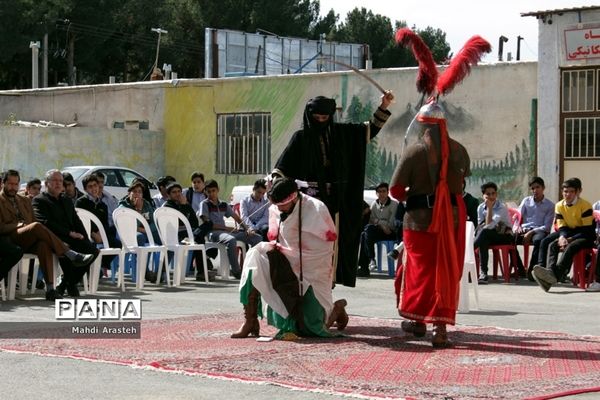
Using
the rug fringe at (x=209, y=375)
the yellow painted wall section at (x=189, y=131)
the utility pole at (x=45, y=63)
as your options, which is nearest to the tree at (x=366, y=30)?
the utility pole at (x=45, y=63)

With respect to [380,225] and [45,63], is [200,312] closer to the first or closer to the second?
[380,225]

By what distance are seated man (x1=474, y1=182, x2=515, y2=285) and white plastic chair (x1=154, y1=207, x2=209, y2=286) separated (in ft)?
12.3

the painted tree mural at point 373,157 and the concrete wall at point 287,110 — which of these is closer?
the concrete wall at point 287,110

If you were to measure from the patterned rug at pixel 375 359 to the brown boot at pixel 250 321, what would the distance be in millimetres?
140

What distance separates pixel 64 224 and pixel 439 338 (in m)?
6.20

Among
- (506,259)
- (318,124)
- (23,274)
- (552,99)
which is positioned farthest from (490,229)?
(552,99)

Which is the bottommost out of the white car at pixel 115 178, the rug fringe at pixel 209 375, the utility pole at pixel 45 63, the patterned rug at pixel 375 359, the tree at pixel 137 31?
the rug fringe at pixel 209 375

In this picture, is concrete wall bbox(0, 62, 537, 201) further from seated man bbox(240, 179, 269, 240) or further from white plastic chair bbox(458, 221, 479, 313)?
white plastic chair bbox(458, 221, 479, 313)

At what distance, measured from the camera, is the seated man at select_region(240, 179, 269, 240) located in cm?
1818

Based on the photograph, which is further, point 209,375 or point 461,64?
point 461,64

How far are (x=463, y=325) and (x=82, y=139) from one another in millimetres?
25518

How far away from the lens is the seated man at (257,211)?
18.2 metres

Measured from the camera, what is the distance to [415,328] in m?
10.3

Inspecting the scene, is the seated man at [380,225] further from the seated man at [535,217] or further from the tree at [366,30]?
the tree at [366,30]
